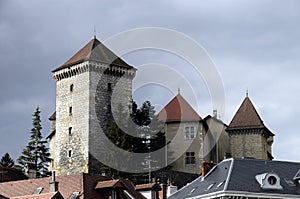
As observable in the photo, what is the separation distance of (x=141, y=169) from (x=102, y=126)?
791cm

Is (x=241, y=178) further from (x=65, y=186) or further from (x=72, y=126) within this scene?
(x=72, y=126)

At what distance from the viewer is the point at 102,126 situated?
280ft

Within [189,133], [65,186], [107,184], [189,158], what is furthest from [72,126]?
[107,184]

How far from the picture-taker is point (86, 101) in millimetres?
85625

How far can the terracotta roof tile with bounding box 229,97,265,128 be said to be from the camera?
9206cm

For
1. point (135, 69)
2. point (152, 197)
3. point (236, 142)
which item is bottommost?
point (152, 197)

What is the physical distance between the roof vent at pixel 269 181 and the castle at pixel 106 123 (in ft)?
→ 112

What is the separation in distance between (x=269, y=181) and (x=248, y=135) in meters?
42.0

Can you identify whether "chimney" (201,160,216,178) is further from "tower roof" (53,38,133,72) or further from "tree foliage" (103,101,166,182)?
"tower roof" (53,38,133,72)

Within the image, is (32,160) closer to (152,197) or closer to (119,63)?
(119,63)

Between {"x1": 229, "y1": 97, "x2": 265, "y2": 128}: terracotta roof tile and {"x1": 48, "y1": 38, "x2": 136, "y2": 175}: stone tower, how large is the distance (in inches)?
500

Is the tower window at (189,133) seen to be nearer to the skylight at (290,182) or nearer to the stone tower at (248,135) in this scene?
the stone tower at (248,135)

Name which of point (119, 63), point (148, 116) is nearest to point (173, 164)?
point (148, 116)

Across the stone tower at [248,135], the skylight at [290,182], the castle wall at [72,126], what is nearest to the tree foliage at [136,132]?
the castle wall at [72,126]
